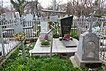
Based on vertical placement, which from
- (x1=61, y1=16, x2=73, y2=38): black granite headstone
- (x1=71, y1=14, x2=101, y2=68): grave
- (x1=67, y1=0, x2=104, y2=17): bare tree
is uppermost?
(x1=67, y1=0, x2=104, y2=17): bare tree

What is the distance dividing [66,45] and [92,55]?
2729mm

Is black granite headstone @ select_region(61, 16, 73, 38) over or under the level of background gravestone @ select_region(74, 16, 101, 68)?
over

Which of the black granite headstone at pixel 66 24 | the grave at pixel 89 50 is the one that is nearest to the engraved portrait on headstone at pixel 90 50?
the grave at pixel 89 50

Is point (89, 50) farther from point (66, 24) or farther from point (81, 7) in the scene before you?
point (81, 7)

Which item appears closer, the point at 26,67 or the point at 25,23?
the point at 26,67

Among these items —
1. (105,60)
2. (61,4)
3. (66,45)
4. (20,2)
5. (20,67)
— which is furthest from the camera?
(61,4)

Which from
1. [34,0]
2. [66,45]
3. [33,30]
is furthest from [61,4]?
[66,45]

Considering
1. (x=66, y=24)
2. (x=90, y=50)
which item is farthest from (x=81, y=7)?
(x=90, y=50)

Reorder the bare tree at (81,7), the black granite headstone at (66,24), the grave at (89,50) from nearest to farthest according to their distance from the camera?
the grave at (89,50) < the black granite headstone at (66,24) < the bare tree at (81,7)

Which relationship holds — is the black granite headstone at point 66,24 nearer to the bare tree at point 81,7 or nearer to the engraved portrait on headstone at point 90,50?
the engraved portrait on headstone at point 90,50

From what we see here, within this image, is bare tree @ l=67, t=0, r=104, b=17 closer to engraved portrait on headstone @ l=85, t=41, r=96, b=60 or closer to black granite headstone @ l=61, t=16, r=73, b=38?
black granite headstone @ l=61, t=16, r=73, b=38

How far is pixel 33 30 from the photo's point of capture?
12461 mm

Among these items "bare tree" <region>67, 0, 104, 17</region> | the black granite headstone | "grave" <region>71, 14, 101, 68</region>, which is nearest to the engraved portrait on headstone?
"grave" <region>71, 14, 101, 68</region>

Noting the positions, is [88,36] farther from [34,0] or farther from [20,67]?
[34,0]
